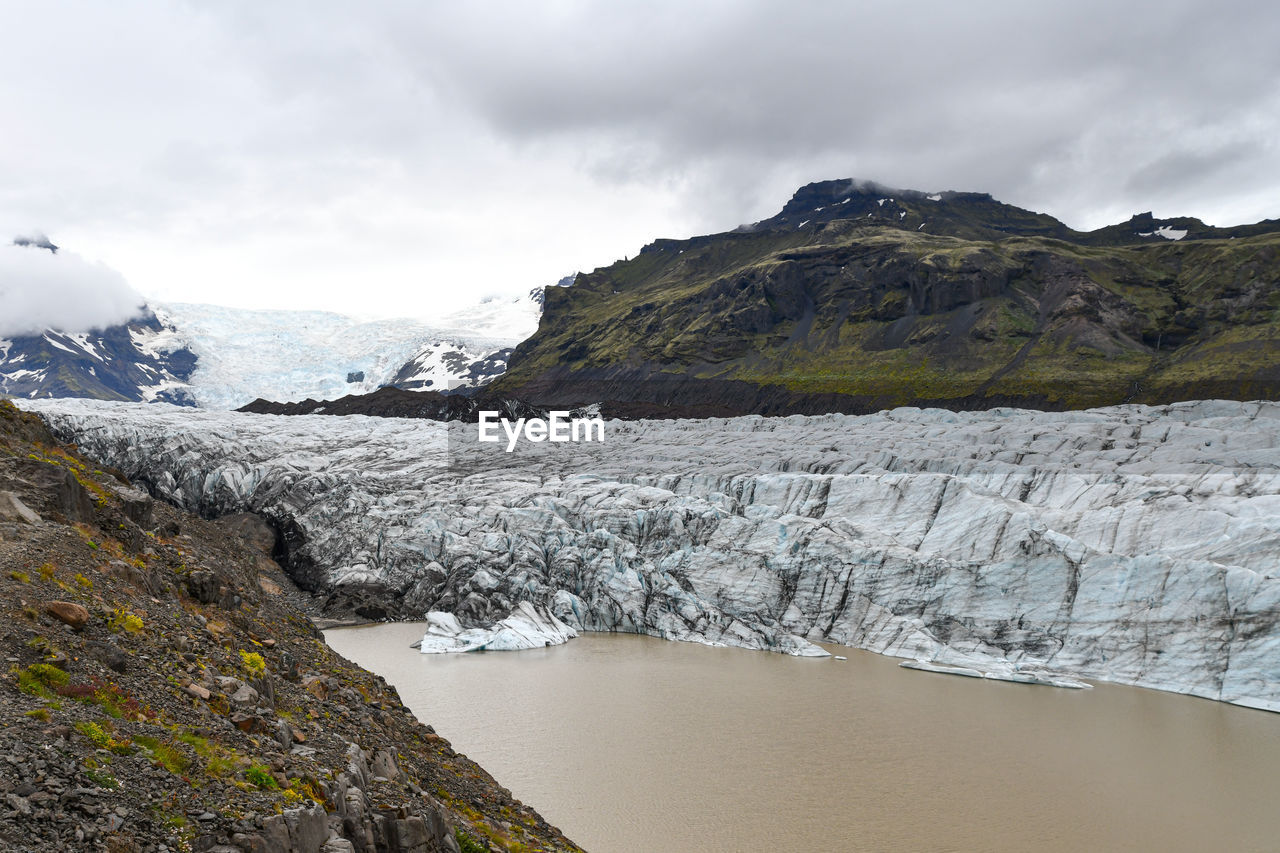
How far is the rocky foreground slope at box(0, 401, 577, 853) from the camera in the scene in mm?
7691

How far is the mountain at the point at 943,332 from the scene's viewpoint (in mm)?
112938

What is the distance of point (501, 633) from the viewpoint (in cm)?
3981

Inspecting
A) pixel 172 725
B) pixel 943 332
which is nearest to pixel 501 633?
pixel 172 725

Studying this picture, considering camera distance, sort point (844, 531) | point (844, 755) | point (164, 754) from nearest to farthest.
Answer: point (164, 754)
point (844, 755)
point (844, 531)

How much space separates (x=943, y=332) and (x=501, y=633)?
4644 inches

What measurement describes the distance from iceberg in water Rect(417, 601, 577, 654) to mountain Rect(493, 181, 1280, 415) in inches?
2865

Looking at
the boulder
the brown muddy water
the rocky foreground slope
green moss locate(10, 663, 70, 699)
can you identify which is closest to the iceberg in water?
the brown muddy water

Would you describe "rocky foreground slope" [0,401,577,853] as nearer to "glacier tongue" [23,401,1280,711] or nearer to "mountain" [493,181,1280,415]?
"glacier tongue" [23,401,1280,711]

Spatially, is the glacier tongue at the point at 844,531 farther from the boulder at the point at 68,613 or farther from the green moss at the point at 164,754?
the green moss at the point at 164,754

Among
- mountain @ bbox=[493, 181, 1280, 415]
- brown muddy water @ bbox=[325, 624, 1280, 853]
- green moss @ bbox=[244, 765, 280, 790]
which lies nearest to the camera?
green moss @ bbox=[244, 765, 280, 790]

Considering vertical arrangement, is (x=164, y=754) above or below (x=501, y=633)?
above

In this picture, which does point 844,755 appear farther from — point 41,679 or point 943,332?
point 943,332

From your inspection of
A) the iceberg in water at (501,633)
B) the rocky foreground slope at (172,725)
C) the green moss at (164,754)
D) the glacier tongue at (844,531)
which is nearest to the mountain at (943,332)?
the glacier tongue at (844,531)

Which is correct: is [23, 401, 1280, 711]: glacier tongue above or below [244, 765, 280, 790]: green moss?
below
